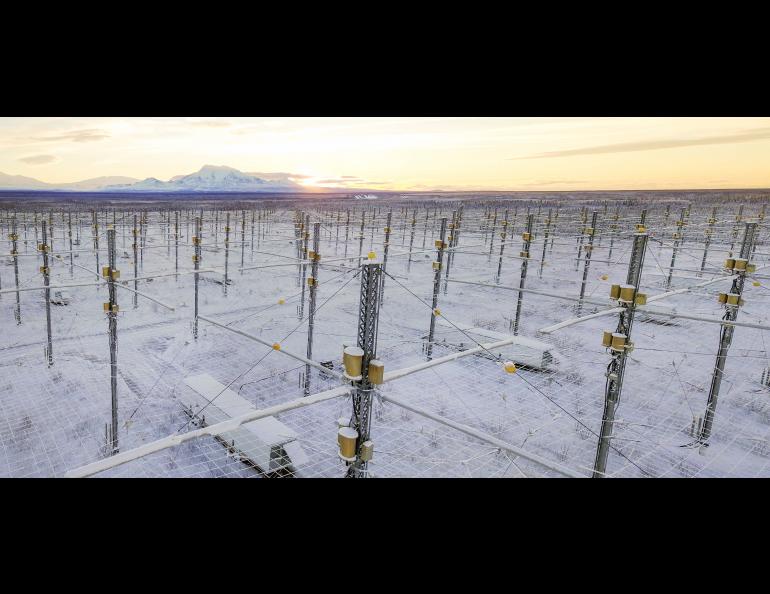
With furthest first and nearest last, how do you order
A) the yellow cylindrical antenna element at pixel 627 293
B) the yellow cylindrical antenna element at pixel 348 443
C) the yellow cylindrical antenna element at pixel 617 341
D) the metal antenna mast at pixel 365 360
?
1. the yellow cylindrical antenna element at pixel 627 293
2. the yellow cylindrical antenna element at pixel 617 341
3. the metal antenna mast at pixel 365 360
4. the yellow cylindrical antenna element at pixel 348 443

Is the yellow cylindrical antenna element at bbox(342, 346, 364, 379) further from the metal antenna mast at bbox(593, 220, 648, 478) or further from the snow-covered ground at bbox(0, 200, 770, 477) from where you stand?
the metal antenna mast at bbox(593, 220, 648, 478)

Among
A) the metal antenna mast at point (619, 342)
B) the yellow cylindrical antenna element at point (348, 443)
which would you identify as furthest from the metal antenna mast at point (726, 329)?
the yellow cylindrical antenna element at point (348, 443)

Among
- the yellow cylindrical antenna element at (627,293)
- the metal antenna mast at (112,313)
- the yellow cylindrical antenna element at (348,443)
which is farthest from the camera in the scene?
the metal antenna mast at (112,313)

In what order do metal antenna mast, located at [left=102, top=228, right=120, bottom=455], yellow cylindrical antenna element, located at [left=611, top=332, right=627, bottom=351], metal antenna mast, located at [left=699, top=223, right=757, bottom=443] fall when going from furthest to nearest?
metal antenna mast, located at [left=699, top=223, right=757, bottom=443], metal antenna mast, located at [left=102, top=228, right=120, bottom=455], yellow cylindrical antenna element, located at [left=611, top=332, right=627, bottom=351]

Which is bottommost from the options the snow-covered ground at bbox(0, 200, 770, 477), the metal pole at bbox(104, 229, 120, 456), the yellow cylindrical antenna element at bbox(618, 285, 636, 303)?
the snow-covered ground at bbox(0, 200, 770, 477)

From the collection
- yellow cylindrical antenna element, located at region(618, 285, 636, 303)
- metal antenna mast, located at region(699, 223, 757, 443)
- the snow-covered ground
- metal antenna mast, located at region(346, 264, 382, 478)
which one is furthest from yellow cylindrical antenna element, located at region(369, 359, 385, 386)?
metal antenna mast, located at region(699, 223, 757, 443)

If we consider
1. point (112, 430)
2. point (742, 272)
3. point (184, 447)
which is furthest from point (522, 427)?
point (112, 430)

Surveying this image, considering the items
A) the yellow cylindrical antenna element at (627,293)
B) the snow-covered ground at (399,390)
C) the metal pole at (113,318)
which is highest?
the yellow cylindrical antenna element at (627,293)

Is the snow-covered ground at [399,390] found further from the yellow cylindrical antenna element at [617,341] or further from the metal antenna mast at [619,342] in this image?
the yellow cylindrical antenna element at [617,341]
